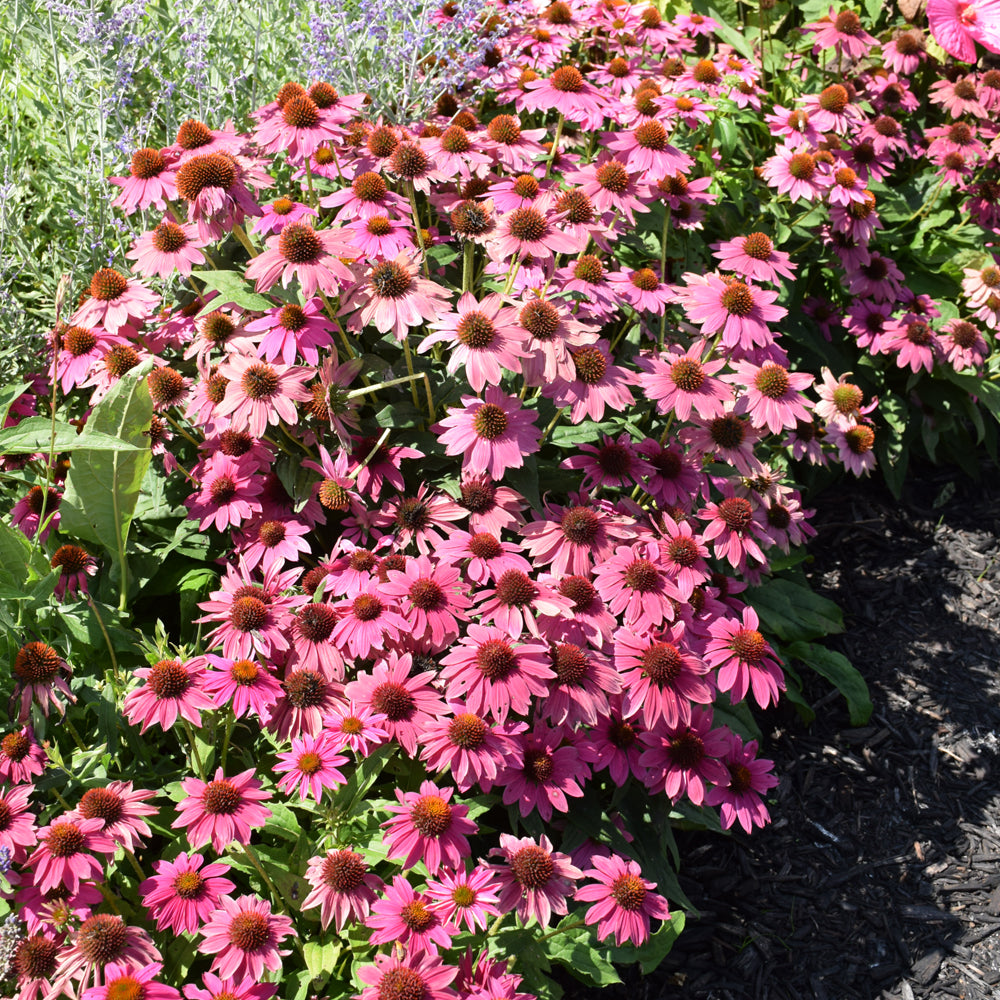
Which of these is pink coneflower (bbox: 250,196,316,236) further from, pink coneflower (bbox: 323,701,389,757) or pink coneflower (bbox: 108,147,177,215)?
pink coneflower (bbox: 323,701,389,757)

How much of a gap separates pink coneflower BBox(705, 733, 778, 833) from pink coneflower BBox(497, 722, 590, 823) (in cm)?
35

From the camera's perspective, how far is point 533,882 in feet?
6.25

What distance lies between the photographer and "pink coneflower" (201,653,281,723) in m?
2.02

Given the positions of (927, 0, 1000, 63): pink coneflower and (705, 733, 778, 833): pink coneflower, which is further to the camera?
(927, 0, 1000, 63): pink coneflower

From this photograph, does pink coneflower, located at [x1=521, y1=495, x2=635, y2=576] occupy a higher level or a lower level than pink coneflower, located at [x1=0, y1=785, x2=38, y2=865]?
higher

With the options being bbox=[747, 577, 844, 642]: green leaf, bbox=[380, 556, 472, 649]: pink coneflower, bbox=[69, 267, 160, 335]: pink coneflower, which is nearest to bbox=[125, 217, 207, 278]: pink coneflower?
bbox=[69, 267, 160, 335]: pink coneflower

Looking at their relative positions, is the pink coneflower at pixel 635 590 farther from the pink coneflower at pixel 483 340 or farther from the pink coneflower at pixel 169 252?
the pink coneflower at pixel 169 252

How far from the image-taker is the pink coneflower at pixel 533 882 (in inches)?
74.8

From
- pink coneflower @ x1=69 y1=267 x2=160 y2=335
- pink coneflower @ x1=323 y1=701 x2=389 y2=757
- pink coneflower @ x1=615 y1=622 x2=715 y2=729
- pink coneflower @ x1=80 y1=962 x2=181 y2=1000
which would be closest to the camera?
pink coneflower @ x1=80 y1=962 x2=181 y2=1000

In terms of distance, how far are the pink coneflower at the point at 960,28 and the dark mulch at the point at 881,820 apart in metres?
1.90

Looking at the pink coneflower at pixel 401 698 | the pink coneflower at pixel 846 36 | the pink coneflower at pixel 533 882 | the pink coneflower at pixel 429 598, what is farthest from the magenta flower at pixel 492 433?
the pink coneflower at pixel 846 36

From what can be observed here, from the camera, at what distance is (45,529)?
2650mm

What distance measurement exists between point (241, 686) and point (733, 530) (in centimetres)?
127

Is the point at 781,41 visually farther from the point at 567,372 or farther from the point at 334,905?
the point at 334,905
